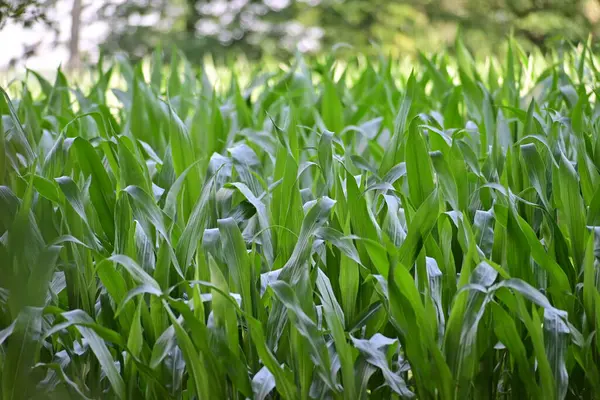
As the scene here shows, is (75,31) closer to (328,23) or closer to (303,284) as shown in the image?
(303,284)

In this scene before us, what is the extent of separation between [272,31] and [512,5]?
397 centimetres

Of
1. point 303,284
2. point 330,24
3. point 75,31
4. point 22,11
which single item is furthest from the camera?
point 330,24

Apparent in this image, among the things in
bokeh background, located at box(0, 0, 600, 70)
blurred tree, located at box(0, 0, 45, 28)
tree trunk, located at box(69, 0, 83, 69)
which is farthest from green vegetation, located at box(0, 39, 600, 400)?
bokeh background, located at box(0, 0, 600, 70)

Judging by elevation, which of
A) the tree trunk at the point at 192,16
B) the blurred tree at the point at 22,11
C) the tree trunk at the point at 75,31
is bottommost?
the tree trunk at the point at 192,16

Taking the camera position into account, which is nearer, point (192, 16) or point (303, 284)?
point (303, 284)

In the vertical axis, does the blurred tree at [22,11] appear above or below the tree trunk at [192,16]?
above

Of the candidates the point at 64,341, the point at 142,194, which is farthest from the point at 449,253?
the point at 64,341

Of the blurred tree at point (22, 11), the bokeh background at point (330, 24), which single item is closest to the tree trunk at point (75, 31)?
the blurred tree at point (22, 11)

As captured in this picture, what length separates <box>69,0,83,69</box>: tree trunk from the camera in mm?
2928

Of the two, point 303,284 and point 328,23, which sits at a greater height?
point 303,284

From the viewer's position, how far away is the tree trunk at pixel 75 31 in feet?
9.61

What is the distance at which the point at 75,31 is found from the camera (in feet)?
11.1

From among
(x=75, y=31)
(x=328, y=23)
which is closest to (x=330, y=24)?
(x=328, y=23)

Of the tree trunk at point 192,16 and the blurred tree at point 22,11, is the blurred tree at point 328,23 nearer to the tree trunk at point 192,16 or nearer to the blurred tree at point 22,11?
the tree trunk at point 192,16
